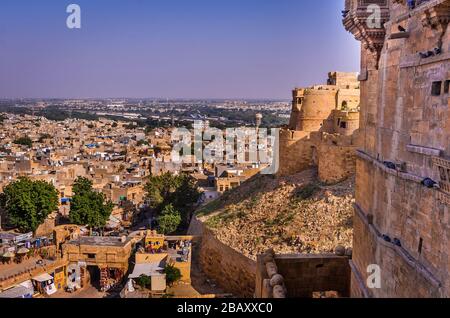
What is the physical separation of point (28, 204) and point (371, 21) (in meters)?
21.0

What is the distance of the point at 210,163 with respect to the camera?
42094 mm

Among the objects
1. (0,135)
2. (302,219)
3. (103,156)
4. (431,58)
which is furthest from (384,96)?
(0,135)

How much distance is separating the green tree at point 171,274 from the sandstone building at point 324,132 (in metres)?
6.46

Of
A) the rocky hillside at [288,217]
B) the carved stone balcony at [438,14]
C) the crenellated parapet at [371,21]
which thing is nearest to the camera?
the carved stone balcony at [438,14]

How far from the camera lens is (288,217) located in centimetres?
1728

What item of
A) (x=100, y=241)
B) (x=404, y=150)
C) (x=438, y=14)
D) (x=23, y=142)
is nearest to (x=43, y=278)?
(x=100, y=241)

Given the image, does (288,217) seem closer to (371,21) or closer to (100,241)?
(100,241)

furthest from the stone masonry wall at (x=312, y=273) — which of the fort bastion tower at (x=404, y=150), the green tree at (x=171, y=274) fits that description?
the green tree at (x=171, y=274)

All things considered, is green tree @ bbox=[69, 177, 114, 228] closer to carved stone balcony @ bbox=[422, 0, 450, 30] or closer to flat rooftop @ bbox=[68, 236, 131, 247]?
flat rooftop @ bbox=[68, 236, 131, 247]

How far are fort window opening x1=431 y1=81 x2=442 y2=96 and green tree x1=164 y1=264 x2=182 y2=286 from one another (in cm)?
1338

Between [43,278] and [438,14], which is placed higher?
[438,14]

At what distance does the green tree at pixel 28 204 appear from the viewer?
2384cm

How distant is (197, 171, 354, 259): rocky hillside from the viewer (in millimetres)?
15477

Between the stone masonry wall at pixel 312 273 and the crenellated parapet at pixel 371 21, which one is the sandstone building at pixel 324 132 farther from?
the crenellated parapet at pixel 371 21
